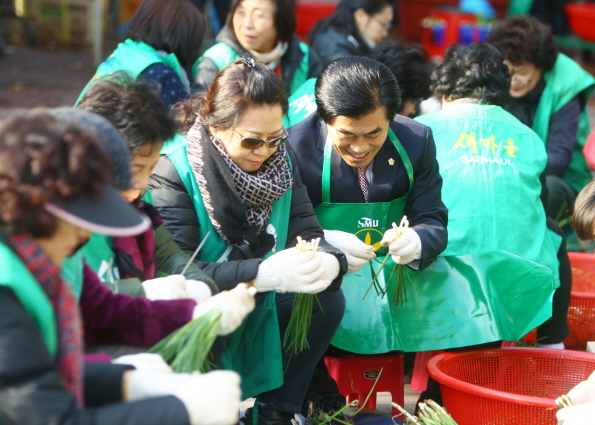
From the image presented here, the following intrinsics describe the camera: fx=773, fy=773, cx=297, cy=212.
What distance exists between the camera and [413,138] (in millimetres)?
3020

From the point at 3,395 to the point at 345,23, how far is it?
398 cm

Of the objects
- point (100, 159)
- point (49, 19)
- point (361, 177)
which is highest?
point (100, 159)

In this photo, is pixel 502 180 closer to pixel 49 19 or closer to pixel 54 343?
pixel 54 343

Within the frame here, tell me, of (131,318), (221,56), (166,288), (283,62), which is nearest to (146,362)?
(131,318)

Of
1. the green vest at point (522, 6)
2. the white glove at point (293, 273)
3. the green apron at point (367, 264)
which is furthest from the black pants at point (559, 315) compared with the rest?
the green vest at point (522, 6)

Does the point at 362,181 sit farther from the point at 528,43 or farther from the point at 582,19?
the point at 582,19

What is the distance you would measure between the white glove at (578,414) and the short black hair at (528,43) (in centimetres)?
243

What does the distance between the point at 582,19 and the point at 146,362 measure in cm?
921

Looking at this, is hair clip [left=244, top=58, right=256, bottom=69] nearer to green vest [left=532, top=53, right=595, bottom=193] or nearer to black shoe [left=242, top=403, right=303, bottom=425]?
black shoe [left=242, top=403, right=303, bottom=425]

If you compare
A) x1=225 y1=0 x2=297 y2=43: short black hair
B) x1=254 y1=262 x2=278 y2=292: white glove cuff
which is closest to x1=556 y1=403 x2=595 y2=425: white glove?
x1=254 y1=262 x2=278 y2=292: white glove cuff

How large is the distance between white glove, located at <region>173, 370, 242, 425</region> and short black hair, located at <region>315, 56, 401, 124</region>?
4.49 feet

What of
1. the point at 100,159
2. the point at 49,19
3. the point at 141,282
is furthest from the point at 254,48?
the point at 49,19

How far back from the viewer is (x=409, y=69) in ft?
12.5

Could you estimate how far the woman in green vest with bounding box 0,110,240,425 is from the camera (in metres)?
1.42
